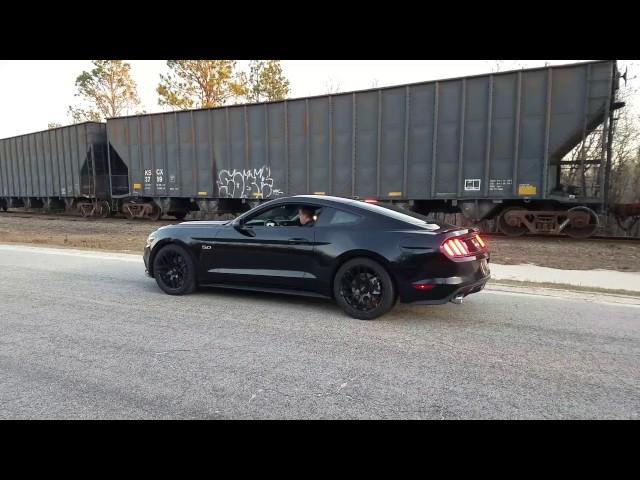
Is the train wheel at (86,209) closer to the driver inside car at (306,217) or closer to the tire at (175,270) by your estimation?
the tire at (175,270)

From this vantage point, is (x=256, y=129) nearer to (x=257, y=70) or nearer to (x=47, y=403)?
(x=47, y=403)

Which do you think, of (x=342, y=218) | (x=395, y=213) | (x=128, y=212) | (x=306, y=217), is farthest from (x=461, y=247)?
(x=128, y=212)

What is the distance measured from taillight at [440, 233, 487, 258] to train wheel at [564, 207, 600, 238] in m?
7.84

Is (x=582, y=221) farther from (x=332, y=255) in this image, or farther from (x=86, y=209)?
(x=86, y=209)

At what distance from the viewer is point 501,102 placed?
37.9 feet

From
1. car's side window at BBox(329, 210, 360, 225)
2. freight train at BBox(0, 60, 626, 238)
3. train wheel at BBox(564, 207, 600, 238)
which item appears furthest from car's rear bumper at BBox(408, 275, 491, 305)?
train wheel at BBox(564, 207, 600, 238)

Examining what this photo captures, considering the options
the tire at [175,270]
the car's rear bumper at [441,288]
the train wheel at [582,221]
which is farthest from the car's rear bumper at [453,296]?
the train wheel at [582,221]

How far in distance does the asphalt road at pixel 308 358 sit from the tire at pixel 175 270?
0.62 ft

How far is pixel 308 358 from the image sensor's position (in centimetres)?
383

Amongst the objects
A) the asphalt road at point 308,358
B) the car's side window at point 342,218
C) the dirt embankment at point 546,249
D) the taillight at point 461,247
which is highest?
Answer: the car's side window at point 342,218

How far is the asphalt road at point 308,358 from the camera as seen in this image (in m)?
2.96

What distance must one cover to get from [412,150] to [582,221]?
16.1 ft
